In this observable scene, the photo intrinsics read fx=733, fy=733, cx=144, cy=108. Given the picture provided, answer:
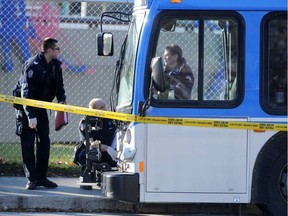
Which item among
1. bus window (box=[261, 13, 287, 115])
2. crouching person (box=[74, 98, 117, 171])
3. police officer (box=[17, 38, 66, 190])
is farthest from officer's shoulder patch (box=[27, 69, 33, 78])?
bus window (box=[261, 13, 287, 115])

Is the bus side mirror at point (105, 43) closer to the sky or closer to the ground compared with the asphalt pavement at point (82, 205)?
closer to the sky

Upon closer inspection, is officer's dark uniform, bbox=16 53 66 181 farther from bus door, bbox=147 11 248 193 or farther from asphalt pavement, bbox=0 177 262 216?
bus door, bbox=147 11 248 193

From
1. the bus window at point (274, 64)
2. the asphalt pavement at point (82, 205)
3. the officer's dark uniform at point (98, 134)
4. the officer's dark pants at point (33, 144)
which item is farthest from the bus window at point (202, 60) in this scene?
the officer's dark pants at point (33, 144)

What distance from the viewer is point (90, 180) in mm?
9188

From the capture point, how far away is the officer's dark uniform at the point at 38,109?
923 centimetres

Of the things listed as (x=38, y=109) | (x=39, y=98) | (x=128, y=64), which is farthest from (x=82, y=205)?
(x=128, y=64)

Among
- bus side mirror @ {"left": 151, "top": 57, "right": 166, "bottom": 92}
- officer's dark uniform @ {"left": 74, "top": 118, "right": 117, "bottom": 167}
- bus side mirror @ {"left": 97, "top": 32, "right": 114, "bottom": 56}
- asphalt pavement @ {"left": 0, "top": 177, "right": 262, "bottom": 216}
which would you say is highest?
bus side mirror @ {"left": 97, "top": 32, "right": 114, "bottom": 56}

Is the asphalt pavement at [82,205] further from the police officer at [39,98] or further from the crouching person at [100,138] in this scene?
the crouching person at [100,138]

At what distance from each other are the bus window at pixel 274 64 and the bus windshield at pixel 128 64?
1.38 meters

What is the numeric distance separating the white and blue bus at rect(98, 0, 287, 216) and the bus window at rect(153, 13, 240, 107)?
11 millimetres

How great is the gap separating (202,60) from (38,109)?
2602 mm

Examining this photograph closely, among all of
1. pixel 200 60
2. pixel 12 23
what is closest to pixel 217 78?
pixel 200 60

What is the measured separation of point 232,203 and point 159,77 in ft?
5.36

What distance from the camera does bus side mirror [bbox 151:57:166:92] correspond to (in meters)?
7.51
